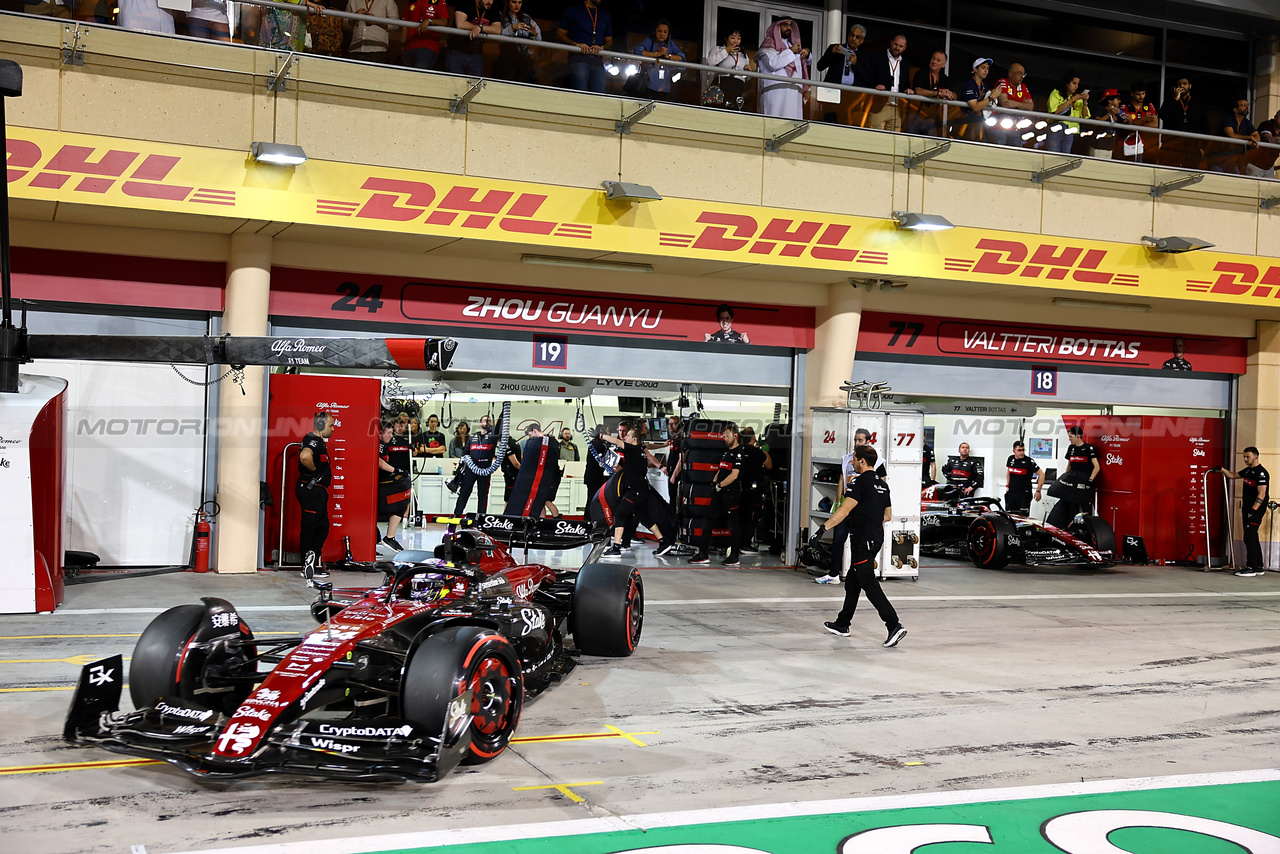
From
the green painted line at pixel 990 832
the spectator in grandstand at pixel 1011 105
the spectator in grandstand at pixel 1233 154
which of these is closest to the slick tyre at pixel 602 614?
the green painted line at pixel 990 832

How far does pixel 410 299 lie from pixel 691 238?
332 cm

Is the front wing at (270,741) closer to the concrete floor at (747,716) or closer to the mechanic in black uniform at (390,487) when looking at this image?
the concrete floor at (747,716)

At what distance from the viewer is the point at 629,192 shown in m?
11.6

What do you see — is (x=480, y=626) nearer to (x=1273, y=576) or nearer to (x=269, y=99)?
(x=269, y=99)

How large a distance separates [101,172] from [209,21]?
68.3 inches

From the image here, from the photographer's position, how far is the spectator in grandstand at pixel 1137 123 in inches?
550

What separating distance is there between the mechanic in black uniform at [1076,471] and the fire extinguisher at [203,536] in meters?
11.8

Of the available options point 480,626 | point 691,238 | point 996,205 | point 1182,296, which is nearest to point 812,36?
point 996,205

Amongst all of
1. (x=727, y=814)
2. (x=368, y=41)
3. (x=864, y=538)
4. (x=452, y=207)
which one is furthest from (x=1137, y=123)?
(x=727, y=814)

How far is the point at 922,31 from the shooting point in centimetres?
1605

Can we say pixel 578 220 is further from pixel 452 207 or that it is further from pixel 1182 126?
pixel 1182 126

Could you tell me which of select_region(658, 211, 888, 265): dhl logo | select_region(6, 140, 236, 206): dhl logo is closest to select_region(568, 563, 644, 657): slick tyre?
select_region(658, 211, 888, 265): dhl logo

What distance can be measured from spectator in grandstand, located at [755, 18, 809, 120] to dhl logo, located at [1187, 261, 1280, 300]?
20.1 ft

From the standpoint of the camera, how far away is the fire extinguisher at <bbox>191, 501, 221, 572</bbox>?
11703 mm
